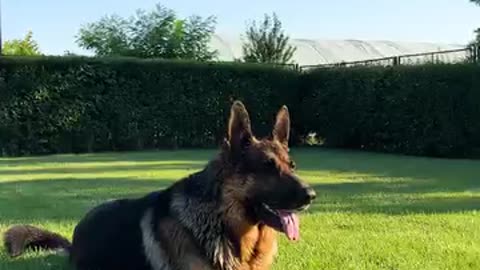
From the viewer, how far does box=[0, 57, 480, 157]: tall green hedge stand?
1991 cm

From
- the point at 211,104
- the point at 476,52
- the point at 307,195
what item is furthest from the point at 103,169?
the point at 476,52

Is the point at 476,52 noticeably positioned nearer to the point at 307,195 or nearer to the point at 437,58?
the point at 437,58

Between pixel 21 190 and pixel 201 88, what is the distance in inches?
496

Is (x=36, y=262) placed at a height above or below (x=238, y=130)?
below

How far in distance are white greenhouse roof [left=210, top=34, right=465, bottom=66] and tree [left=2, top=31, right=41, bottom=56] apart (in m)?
9.91

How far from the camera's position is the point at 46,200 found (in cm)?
970

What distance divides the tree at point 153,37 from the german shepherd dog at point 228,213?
26.9m

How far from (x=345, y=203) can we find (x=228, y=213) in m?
5.33

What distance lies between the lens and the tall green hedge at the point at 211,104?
19.9 m

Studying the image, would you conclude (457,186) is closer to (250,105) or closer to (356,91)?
(356,91)

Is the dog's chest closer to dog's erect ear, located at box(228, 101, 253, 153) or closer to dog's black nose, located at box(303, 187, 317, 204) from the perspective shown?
dog's black nose, located at box(303, 187, 317, 204)

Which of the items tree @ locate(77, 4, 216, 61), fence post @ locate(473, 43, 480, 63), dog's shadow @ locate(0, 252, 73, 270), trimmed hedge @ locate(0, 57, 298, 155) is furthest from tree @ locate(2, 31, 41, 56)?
dog's shadow @ locate(0, 252, 73, 270)

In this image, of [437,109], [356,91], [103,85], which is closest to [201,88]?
[103,85]

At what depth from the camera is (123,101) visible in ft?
72.9
